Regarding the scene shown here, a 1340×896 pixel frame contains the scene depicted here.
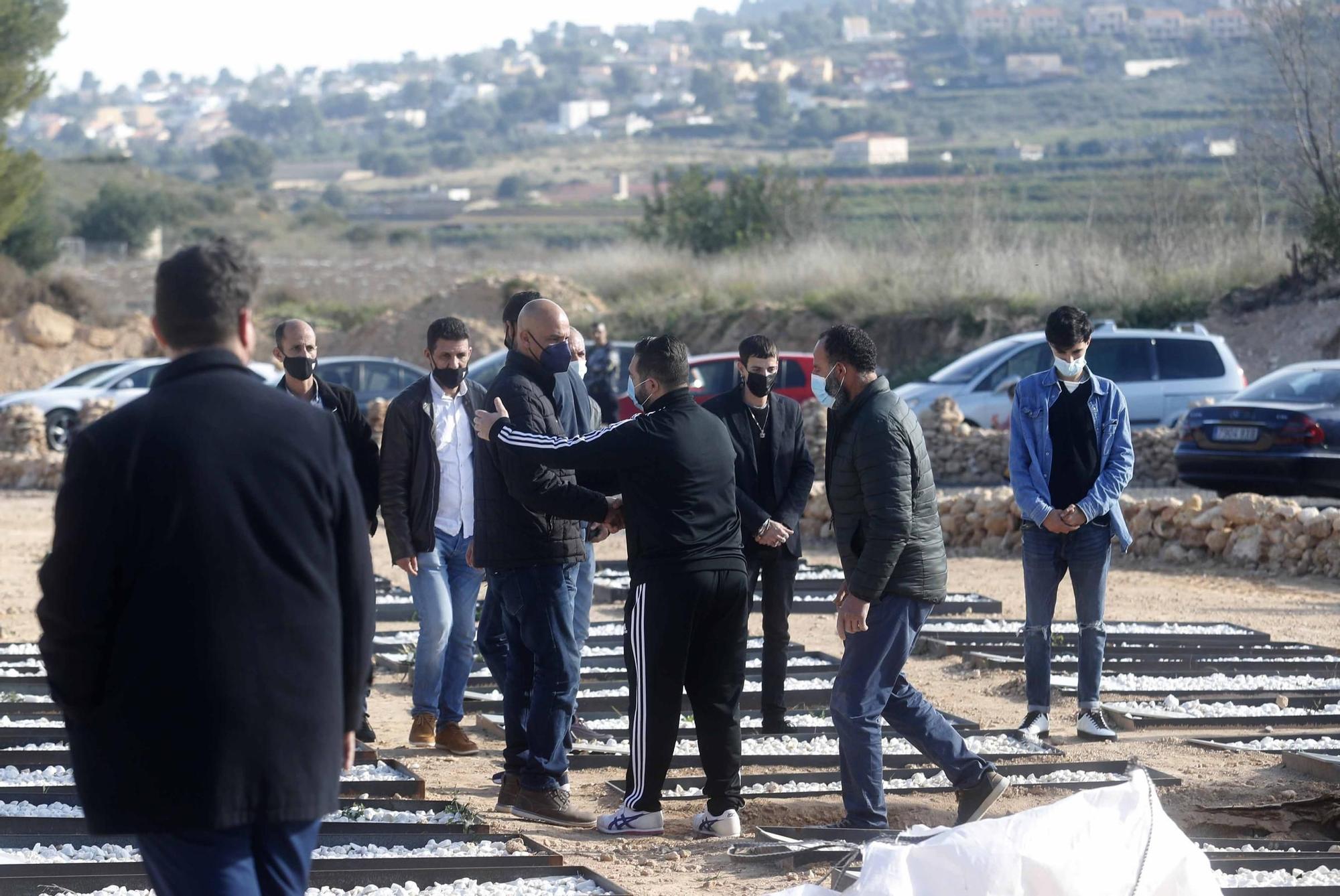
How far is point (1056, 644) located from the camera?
1073 centimetres

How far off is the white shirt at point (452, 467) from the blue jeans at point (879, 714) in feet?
7.56

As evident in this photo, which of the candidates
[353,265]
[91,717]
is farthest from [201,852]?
[353,265]

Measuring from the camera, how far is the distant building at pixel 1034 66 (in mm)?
149125

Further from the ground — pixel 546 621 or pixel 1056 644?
pixel 546 621

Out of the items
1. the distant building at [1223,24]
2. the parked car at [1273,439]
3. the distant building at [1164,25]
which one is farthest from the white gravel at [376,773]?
the distant building at [1164,25]

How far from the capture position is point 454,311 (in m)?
43.2

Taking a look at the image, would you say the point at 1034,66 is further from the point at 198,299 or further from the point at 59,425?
the point at 198,299

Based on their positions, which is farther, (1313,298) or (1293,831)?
(1313,298)

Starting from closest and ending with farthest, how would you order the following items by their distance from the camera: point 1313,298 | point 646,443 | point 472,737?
point 646,443, point 472,737, point 1313,298

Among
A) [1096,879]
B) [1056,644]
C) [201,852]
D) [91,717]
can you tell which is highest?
[91,717]

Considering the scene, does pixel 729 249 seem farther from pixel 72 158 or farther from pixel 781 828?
pixel 72 158

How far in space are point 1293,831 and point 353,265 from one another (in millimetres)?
60011

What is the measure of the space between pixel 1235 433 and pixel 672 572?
37.6 feet

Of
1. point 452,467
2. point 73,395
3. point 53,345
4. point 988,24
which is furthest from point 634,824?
point 988,24
